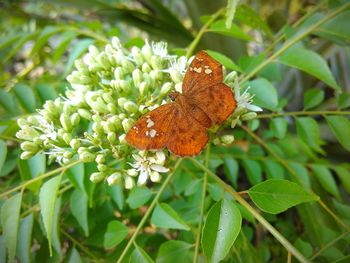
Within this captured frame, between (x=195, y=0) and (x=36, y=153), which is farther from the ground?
(x=195, y=0)

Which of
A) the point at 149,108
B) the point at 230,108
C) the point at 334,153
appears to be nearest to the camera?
the point at 230,108

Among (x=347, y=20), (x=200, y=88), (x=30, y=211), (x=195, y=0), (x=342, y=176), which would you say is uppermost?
(x=347, y=20)

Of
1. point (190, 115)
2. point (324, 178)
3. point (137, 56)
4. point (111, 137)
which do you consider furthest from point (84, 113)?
point (324, 178)

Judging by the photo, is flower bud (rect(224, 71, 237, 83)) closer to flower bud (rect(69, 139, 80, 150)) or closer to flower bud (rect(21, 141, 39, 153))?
flower bud (rect(69, 139, 80, 150))

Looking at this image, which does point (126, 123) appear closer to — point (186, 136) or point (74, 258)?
point (186, 136)

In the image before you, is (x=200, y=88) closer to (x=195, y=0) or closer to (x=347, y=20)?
(x=347, y=20)

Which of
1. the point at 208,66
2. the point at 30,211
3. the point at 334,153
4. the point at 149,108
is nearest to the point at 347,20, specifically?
the point at 208,66
